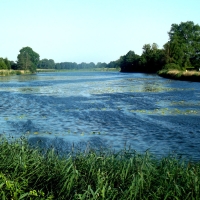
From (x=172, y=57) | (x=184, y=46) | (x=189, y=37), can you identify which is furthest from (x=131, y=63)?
(x=172, y=57)

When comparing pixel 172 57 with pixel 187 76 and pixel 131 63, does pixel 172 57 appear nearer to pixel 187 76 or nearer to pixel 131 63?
pixel 187 76

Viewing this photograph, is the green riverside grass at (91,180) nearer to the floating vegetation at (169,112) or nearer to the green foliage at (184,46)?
the floating vegetation at (169,112)

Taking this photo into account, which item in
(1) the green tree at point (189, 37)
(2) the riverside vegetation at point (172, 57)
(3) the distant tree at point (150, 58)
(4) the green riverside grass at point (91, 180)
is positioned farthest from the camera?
(3) the distant tree at point (150, 58)

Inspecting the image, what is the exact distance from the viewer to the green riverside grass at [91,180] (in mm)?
5703

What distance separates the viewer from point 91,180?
21.4ft

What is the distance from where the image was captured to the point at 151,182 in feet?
20.7

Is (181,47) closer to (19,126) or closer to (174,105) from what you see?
(174,105)

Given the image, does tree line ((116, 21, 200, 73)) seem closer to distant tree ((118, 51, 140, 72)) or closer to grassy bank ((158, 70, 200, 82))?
distant tree ((118, 51, 140, 72))

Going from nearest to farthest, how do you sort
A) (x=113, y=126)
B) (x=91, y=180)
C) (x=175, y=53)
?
(x=91, y=180), (x=113, y=126), (x=175, y=53)

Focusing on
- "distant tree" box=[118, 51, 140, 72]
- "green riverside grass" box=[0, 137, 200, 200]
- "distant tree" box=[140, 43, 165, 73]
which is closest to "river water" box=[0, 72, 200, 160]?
"green riverside grass" box=[0, 137, 200, 200]

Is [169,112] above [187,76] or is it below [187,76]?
below

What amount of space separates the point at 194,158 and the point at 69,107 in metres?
15.3

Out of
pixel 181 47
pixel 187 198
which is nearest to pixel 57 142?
pixel 187 198

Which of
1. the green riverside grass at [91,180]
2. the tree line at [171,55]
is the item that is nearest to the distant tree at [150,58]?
the tree line at [171,55]
